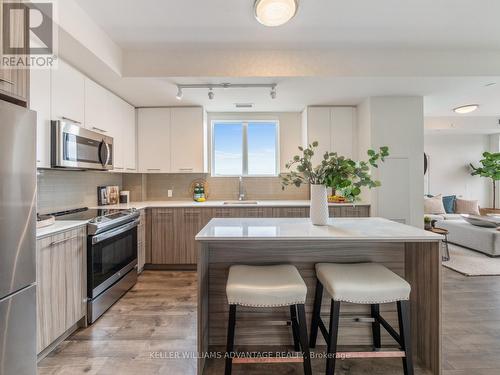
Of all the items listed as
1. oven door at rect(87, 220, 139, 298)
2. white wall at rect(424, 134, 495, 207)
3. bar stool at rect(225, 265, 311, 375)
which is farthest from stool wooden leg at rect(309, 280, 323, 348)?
white wall at rect(424, 134, 495, 207)

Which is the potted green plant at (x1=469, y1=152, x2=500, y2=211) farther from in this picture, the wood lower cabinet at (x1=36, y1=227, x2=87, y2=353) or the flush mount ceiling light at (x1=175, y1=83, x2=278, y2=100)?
the wood lower cabinet at (x1=36, y1=227, x2=87, y2=353)

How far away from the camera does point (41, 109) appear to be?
80.4 inches

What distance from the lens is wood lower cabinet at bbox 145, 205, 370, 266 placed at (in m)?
3.45

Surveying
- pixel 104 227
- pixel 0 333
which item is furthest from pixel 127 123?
pixel 0 333

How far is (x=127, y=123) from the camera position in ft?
11.6

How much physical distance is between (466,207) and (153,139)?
6.90 metres

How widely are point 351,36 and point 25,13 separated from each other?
8.49ft

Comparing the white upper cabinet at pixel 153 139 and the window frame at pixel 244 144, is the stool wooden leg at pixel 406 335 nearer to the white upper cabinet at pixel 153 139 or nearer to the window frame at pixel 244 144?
the window frame at pixel 244 144

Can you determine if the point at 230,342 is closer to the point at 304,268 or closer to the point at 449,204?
the point at 304,268

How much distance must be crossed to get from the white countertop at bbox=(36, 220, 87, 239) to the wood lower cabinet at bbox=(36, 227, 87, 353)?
0.04 m

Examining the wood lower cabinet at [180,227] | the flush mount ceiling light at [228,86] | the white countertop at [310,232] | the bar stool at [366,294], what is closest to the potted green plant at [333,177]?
the white countertop at [310,232]

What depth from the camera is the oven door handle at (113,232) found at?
2.21m

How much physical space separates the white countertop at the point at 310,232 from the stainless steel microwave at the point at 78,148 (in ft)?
4.91

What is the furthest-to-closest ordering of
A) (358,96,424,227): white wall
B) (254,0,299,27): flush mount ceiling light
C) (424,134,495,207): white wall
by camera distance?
(424,134,495,207): white wall
(358,96,424,227): white wall
(254,0,299,27): flush mount ceiling light
